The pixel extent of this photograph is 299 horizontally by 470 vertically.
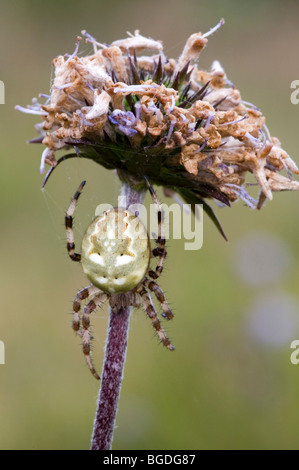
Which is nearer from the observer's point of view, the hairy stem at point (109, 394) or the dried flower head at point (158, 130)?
the dried flower head at point (158, 130)

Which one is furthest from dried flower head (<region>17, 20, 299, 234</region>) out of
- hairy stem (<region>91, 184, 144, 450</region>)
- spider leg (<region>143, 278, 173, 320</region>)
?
hairy stem (<region>91, 184, 144, 450</region>)

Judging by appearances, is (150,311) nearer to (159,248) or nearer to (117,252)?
(159,248)

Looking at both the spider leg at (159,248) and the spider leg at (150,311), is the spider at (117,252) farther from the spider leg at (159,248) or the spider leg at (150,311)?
the spider leg at (150,311)

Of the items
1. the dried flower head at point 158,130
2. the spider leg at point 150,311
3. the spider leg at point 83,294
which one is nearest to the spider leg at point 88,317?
the spider leg at point 83,294

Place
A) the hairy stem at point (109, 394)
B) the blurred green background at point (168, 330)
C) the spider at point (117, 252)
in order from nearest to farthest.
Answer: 1. the spider at point (117, 252)
2. the hairy stem at point (109, 394)
3. the blurred green background at point (168, 330)

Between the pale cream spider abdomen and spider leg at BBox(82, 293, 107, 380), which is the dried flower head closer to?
the pale cream spider abdomen

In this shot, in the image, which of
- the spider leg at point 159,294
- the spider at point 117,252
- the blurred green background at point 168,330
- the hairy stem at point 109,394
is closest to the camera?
the spider at point 117,252

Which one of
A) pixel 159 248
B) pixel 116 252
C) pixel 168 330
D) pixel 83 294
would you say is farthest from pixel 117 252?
pixel 168 330
